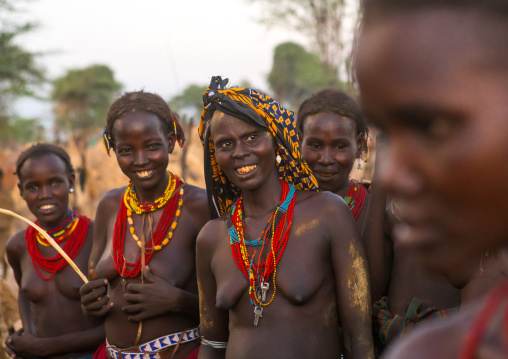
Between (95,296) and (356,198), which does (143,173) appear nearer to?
(95,296)

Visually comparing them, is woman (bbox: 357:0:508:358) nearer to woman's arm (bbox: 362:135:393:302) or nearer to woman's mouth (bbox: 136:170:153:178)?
woman's arm (bbox: 362:135:393:302)

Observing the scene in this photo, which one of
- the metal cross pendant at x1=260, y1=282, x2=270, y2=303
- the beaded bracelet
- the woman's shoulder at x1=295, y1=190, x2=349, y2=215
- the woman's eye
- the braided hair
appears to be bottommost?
the beaded bracelet

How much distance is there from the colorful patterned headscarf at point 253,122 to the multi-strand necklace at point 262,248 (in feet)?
0.37

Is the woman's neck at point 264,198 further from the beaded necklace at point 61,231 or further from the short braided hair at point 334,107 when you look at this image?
the beaded necklace at point 61,231

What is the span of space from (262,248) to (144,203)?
109 centimetres

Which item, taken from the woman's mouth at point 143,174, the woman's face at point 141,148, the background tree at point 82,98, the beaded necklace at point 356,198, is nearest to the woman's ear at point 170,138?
the woman's face at point 141,148

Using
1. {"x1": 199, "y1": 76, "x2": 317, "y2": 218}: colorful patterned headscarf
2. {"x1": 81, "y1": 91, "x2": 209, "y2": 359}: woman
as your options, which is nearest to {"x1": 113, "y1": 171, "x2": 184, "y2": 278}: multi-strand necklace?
{"x1": 81, "y1": 91, "x2": 209, "y2": 359}: woman

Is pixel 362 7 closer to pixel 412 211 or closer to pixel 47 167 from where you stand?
pixel 412 211

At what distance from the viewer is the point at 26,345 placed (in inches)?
149

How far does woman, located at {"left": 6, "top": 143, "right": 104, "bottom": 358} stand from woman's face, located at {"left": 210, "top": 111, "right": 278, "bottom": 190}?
Result: 1.70m

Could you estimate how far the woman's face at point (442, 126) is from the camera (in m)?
0.65

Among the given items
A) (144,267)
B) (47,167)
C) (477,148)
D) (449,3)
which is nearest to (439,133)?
(477,148)

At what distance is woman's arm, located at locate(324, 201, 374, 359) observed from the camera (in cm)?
249

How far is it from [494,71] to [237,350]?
211 cm
